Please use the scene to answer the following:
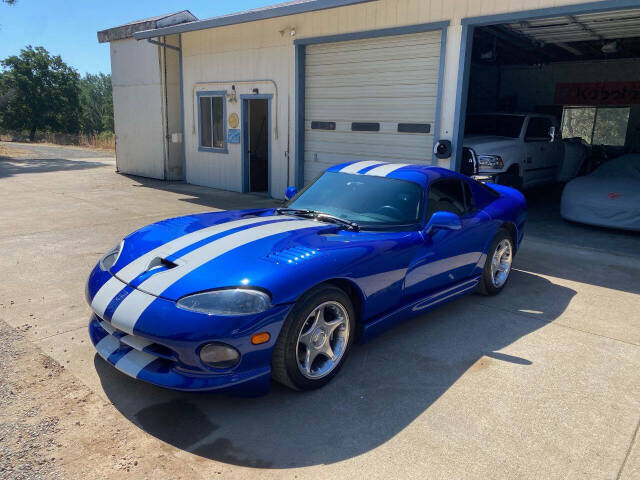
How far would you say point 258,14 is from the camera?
31.6 feet

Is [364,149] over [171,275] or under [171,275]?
over

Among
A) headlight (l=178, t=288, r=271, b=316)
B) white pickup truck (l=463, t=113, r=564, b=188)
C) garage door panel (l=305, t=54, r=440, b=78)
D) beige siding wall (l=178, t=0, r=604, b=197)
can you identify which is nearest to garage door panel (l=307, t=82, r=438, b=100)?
garage door panel (l=305, t=54, r=440, b=78)

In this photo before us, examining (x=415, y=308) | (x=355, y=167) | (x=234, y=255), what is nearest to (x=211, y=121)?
(x=355, y=167)

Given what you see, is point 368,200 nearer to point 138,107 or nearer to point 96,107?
point 138,107

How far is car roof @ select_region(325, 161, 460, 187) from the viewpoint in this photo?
4.26 meters

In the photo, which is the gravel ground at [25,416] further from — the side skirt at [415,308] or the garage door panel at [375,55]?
the garage door panel at [375,55]

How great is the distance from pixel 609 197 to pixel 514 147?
7.26 ft

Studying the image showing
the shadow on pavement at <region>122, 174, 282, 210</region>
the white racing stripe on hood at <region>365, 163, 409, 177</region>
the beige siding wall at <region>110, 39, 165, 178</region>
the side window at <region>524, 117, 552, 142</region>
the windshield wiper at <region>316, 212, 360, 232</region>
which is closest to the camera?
the windshield wiper at <region>316, 212, 360, 232</region>

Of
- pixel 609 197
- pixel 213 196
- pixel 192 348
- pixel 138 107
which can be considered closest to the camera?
pixel 192 348

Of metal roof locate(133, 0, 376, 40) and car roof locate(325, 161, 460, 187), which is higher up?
metal roof locate(133, 0, 376, 40)

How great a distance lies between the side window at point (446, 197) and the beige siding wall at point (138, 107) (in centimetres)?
1099

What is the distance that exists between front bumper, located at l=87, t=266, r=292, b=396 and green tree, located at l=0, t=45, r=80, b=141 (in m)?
50.6

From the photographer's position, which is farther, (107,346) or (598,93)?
(598,93)

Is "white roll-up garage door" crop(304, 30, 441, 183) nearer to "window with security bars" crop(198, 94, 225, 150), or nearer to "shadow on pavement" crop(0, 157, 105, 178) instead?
"window with security bars" crop(198, 94, 225, 150)
